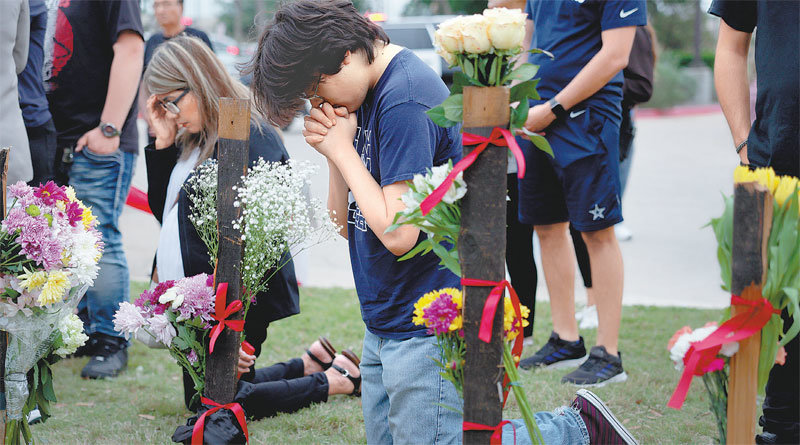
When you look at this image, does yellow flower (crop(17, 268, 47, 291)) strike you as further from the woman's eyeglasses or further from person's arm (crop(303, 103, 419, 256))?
the woman's eyeglasses

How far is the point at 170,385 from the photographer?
389cm

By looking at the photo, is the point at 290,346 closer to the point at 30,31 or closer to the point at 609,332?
the point at 609,332

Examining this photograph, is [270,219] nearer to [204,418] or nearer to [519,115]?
[204,418]

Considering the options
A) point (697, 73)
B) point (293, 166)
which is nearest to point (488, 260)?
point (293, 166)

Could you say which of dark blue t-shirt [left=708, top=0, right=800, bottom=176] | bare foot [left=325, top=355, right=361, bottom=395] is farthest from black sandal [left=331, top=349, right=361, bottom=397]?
dark blue t-shirt [left=708, top=0, right=800, bottom=176]

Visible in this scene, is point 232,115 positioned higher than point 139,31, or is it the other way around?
point 139,31

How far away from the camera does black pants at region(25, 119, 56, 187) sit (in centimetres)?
369

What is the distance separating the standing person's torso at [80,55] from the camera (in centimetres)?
407

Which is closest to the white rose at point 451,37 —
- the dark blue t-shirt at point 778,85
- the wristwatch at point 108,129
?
the dark blue t-shirt at point 778,85

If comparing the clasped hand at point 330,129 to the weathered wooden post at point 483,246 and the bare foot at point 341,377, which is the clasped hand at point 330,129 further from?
the bare foot at point 341,377

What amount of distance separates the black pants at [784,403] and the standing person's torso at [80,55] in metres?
3.30

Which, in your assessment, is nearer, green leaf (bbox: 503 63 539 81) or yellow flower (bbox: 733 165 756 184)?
yellow flower (bbox: 733 165 756 184)

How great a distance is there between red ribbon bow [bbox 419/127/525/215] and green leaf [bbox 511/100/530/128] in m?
0.06

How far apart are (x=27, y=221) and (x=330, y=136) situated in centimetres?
96
